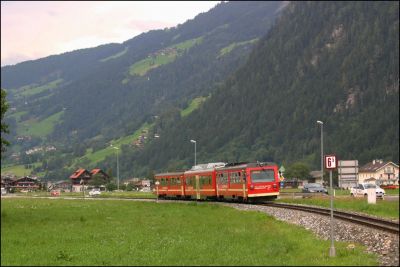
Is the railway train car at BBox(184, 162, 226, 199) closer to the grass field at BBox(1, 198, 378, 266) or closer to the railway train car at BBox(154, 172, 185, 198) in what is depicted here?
the railway train car at BBox(154, 172, 185, 198)

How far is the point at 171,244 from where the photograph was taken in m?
26.3

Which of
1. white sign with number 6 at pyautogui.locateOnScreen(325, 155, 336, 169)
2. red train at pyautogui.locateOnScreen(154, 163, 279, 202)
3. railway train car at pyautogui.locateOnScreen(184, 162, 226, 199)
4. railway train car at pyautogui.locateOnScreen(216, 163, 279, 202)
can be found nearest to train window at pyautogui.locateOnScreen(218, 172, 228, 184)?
red train at pyautogui.locateOnScreen(154, 163, 279, 202)

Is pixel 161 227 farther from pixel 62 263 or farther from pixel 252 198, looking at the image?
pixel 252 198

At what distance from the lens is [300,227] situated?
32219mm

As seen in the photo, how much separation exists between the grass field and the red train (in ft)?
48.0

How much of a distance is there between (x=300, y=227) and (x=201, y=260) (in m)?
11.7

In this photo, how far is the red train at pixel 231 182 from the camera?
54625mm

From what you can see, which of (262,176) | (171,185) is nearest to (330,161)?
(262,176)

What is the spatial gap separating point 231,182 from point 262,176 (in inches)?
157

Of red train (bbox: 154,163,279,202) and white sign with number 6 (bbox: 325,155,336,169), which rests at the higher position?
white sign with number 6 (bbox: 325,155,336,169)

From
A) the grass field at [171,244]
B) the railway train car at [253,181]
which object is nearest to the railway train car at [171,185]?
the railway train car at [253,181]

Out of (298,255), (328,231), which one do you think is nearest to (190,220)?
(328,231)

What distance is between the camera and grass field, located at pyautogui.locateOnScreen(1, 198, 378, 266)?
71.5 ft

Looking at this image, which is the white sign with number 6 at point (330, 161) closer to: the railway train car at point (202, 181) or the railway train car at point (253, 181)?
the railway train car at point (253, 181)
